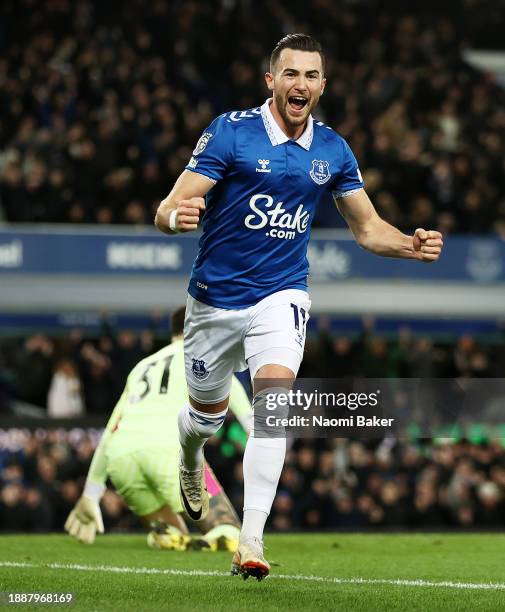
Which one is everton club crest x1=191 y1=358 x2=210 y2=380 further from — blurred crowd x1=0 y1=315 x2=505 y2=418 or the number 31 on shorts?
blurred crowd x1=0 y1=315 x2=505 y2=418

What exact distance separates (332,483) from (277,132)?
1018 cm

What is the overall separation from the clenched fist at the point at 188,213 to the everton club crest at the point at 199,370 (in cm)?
117

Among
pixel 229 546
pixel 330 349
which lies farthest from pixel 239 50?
pixel 229 546

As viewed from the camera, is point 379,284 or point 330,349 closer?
point 330,349

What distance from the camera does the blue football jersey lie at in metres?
6.79

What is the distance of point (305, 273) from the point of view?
7109 millimetres

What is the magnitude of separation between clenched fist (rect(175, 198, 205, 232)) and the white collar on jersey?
32.8 inches

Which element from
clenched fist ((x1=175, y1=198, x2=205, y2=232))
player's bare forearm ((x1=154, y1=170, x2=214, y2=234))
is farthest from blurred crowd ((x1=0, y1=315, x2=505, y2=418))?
clenched fist ((x1=175, y1=198, x2=205, y2=232))

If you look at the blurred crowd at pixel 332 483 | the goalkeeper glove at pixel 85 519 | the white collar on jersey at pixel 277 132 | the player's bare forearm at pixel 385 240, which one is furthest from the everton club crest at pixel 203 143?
the blurred crowd at pixel 332 483

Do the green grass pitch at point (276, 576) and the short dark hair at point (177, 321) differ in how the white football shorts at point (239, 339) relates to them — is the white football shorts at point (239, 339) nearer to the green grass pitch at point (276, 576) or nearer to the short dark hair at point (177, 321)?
the green grass pitch at point (276, 576)

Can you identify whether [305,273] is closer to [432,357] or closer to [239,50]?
[432,357]

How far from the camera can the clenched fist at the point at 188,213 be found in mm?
6188

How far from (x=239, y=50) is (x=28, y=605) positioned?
18.9m

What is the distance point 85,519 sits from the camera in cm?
1037
